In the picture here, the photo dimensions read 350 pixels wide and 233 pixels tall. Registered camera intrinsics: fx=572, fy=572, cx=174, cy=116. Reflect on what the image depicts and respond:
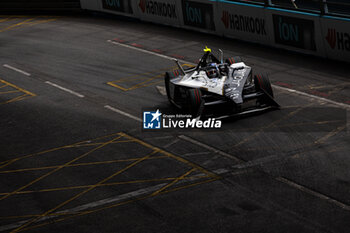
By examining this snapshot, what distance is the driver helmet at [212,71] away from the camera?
63.0ft

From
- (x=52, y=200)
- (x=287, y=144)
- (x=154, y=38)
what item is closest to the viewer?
(x=52, y=200)

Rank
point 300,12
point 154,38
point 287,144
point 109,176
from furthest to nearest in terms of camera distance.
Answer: point 154,38 < point 300,12 < point 287,144 < point 109,176

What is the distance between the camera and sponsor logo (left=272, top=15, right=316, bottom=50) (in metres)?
24.6

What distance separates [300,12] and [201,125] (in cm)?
954

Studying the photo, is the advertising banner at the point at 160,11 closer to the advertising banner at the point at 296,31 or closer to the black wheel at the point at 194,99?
the advertising banner at the point at 296,31

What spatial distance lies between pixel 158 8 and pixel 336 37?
12193 millimetres

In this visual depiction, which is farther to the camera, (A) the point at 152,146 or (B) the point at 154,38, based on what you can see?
(B) the point at 154,38

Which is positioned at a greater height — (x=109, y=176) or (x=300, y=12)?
(x=300, y=12)

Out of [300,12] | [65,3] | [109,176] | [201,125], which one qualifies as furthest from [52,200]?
[65,3]

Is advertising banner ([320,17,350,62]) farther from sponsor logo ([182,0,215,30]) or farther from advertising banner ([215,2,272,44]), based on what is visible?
sponsor logo ([182,0,215,30])

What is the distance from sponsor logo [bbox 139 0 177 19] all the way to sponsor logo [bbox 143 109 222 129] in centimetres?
1351

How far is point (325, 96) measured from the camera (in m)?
20.1

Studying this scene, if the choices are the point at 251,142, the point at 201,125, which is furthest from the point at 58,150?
the point at 251,142

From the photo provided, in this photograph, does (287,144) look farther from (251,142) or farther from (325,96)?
(325,96)
